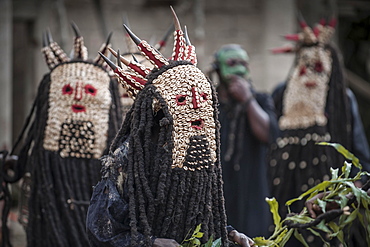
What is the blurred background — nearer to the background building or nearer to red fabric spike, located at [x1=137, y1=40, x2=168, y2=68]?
the background building

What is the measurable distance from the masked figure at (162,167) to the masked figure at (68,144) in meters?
1.43

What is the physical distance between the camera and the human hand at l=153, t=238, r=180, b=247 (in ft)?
11.7

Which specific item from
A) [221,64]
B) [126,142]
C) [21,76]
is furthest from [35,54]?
[126,142]

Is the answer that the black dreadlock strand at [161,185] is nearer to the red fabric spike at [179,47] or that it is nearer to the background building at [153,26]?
the red fabric spike at [179,47]

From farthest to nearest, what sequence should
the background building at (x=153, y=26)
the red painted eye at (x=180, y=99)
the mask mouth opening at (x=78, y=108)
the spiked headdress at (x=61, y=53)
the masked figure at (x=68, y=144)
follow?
1. the background building at (x=153, y=26)
2. the spiked headdress at (x=61, y=53)
3. the mask mouth opening at (x=78, y=108)
4. the masked figure at (x=68, y=144)
5. the red painted eye at (x=180, y=99)

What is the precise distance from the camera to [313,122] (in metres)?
7.20

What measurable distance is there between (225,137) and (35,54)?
136 inches

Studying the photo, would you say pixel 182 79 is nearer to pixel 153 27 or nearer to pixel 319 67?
pixel 319 67

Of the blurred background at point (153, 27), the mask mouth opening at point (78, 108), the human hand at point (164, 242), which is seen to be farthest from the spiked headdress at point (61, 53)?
the blurred background at point (153, 27)

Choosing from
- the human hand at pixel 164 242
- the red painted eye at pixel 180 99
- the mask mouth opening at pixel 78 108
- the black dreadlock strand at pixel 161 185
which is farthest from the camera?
the mask mouth opening at pixel 78 108

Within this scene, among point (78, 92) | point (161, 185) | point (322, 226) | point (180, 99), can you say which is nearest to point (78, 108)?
point (78, 92)

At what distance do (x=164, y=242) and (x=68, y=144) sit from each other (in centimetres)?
193

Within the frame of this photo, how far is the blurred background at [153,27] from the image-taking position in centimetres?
974

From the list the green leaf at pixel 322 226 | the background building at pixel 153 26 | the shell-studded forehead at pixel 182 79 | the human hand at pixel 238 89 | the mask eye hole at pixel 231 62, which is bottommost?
the green leaf at pixel 322 226
